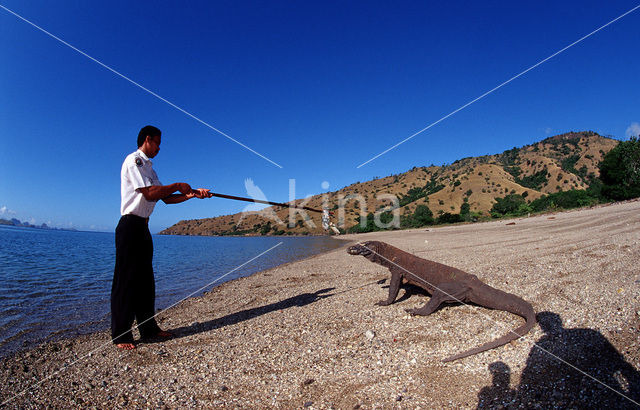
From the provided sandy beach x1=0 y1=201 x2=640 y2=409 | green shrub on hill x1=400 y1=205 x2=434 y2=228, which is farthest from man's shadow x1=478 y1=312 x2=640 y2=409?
green shrub on hill x1=400 y1=205 x2=434 y2=228

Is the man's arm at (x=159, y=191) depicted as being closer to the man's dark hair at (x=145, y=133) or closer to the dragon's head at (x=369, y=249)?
the man's dark hair at (x=145, y=133)

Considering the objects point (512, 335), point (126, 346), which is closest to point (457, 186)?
point (512, 335)

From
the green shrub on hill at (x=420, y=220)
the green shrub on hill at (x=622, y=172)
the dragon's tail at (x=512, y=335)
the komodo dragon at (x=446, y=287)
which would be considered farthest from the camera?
the green shrub on hill at (x=420, y=220)

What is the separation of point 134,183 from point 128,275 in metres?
1.56

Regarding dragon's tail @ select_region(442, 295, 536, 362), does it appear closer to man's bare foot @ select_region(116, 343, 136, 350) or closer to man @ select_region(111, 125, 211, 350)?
man's bare foot @ select_region(116, 343, 136, 350)

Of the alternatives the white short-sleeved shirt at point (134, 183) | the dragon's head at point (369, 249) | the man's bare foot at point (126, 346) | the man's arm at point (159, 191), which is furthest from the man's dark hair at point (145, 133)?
the dragon's head at point (369, 249)

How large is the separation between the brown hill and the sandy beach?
5403 centimetres

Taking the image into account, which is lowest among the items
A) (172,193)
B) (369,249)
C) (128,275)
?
(128,275)

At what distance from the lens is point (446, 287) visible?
19.2ft

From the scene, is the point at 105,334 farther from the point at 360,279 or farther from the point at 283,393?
the point at 360,279

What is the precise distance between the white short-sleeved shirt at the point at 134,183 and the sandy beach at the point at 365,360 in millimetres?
2321

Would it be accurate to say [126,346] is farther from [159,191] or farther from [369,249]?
[369,249]

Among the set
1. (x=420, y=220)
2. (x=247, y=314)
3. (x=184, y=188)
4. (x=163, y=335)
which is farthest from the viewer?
(x=420, y=220)

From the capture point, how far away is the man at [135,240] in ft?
15.9
